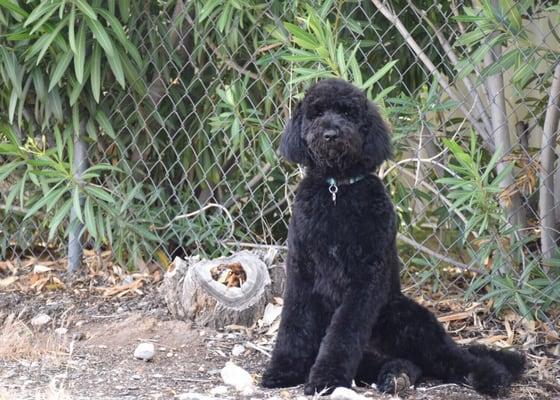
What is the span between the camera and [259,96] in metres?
5.38

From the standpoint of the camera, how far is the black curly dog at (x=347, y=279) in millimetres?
3752

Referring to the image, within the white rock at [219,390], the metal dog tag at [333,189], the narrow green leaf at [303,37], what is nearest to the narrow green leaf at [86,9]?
the narrow green leaf at [303,37]

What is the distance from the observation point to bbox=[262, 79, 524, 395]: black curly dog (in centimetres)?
375

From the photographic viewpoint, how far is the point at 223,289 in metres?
4.74

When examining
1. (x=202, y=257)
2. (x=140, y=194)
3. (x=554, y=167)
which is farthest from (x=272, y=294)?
(x=554, y=167)

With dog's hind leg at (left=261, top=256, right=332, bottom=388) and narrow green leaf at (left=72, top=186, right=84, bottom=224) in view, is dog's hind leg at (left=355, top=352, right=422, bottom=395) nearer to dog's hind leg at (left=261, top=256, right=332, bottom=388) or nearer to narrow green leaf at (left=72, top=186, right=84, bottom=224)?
dog's hind leg at (left=261, top=256, right=332, bottom=388)

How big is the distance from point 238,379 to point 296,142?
0.93 m

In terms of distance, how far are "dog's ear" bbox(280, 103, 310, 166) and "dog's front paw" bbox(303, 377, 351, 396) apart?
819mm

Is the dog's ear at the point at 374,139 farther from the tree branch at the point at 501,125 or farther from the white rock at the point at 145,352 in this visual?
the white rock at the point at 145,352

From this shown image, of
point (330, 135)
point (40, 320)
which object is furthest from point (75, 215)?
point (330, 135)

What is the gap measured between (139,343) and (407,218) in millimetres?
1457

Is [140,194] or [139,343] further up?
[140,194]

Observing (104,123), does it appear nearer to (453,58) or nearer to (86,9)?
(86,9)

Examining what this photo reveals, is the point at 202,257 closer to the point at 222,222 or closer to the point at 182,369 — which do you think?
the point at 222,222
